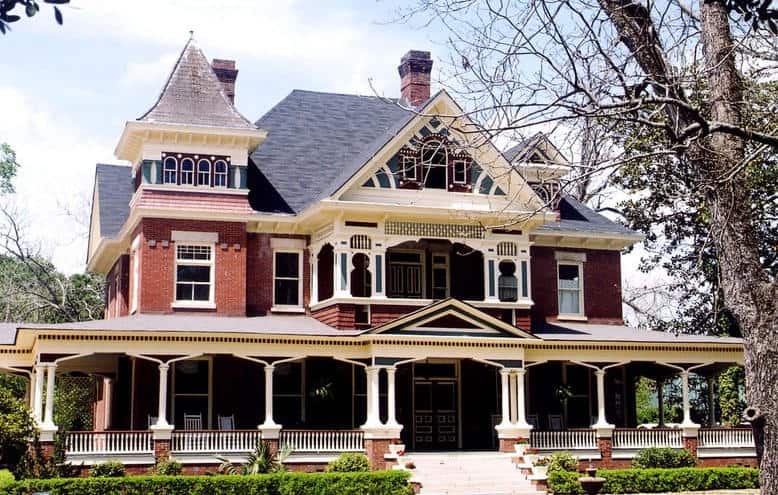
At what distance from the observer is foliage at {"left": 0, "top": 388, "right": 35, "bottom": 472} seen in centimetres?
2495

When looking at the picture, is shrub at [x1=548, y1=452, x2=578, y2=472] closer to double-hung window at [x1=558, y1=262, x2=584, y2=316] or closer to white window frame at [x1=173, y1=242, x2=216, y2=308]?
double-hung window at [x1=558, y1=262, x2=584, y2=316]

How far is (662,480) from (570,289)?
26.3 ft

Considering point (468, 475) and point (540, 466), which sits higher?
point (540, 466)

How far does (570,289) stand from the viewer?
34.9 m

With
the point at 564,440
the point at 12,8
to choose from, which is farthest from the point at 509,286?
the point at 12,8

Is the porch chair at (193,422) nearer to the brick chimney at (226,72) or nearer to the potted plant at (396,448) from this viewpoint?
the potted plant at (396,448)

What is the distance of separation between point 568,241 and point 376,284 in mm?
7619

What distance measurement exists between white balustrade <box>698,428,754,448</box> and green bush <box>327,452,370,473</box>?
10.1 meters

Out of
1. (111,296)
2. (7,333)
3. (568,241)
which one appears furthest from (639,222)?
(7,333)

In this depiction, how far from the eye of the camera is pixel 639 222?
43844 millimetres

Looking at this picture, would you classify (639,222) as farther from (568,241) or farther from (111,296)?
(111,296)

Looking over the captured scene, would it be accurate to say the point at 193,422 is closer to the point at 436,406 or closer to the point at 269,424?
the point at 269,424

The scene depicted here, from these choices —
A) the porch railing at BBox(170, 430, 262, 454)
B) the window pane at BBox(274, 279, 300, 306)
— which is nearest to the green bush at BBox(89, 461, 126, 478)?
the porch railing at BBox(170, 430, 262, 454)

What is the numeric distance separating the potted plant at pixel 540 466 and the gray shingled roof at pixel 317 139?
912 cm
